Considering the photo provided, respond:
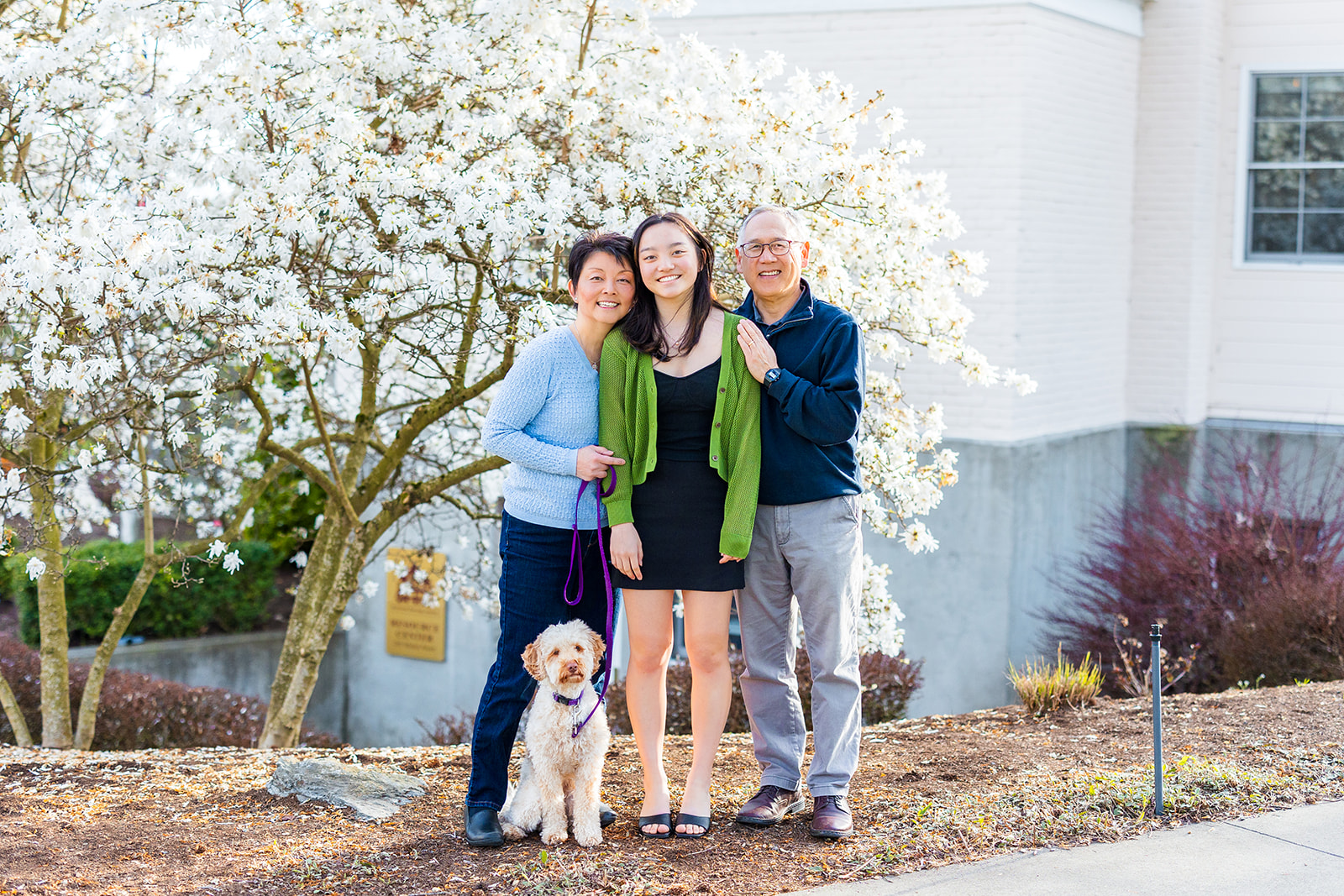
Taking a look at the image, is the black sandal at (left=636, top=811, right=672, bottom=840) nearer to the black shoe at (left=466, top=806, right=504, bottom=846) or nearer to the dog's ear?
the black shoe at (left=466, top=806, right=504, bottom=846)

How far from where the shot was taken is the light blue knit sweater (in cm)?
397

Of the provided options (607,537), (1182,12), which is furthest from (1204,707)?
(1182,12)

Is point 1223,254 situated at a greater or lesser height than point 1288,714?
greater

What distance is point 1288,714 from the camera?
5762 mm

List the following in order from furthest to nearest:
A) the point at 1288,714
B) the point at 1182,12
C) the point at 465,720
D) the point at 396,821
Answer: the point at 1182,12 → the point at 465,720 → the point at 1288,714 → the point at 396,821

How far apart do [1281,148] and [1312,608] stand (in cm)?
558

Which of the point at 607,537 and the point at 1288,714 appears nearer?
the point at 607,537

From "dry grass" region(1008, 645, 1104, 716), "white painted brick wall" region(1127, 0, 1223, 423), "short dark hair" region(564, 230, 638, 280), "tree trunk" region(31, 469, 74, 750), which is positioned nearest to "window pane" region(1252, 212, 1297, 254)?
"white painted brick wall" region(1127, 0, 1223, 423)

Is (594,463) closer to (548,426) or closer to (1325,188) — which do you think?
(548,426)

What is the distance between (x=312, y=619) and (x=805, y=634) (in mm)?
3419

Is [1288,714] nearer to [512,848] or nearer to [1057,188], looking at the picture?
[512,848]

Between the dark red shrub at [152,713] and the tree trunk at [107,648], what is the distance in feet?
2.81

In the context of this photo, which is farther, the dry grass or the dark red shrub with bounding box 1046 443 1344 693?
the dark red shrub with bounding box 1046 443 1344 693

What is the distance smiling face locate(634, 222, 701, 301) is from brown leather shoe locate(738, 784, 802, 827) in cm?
169
